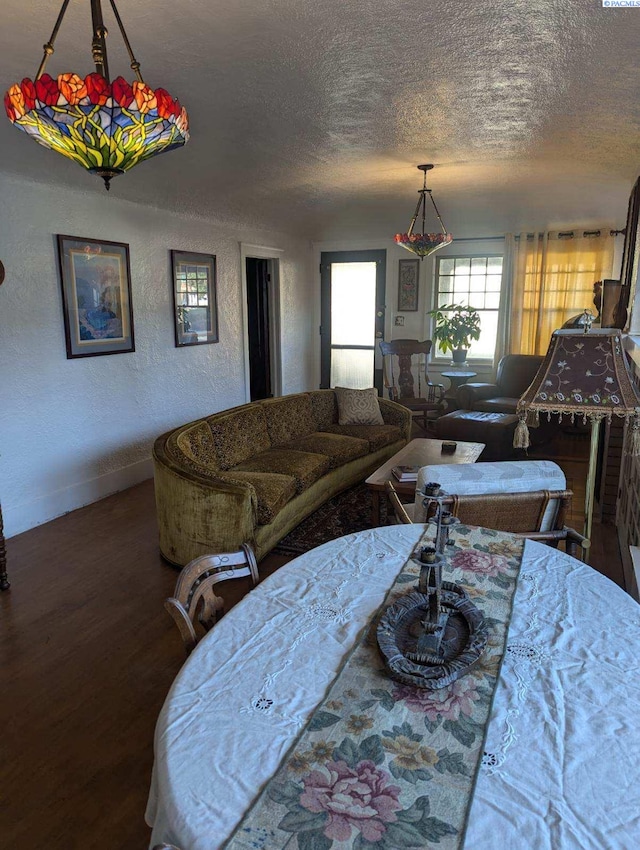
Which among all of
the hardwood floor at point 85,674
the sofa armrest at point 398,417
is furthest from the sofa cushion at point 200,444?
the sofa armrest at point 398,417

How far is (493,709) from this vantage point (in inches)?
42.8

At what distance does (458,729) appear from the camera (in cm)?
104

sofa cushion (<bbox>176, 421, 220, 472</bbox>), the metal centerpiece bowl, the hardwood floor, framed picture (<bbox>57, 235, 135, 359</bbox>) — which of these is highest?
framed picture (<bbox>57, 235, 135, 359</bbox>)

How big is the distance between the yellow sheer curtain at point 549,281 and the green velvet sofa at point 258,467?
2.51 m

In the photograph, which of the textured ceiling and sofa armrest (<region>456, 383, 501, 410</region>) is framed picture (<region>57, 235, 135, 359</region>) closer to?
the textured ceiling

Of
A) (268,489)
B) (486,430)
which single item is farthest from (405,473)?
(486,430)

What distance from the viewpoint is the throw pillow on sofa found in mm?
5262

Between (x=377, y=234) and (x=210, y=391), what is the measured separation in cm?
325

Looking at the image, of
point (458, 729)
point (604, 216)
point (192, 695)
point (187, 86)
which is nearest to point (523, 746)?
point (458, 729)

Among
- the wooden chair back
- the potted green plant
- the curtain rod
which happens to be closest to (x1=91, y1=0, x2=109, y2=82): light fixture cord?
the wooden chair back

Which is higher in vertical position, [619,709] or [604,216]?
[604,216]

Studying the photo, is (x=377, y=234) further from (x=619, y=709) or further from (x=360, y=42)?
(x=619, y=709)

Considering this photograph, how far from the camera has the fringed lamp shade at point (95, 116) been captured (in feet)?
4.42

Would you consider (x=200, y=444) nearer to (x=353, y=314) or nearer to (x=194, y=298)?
(x=194, y=298)
